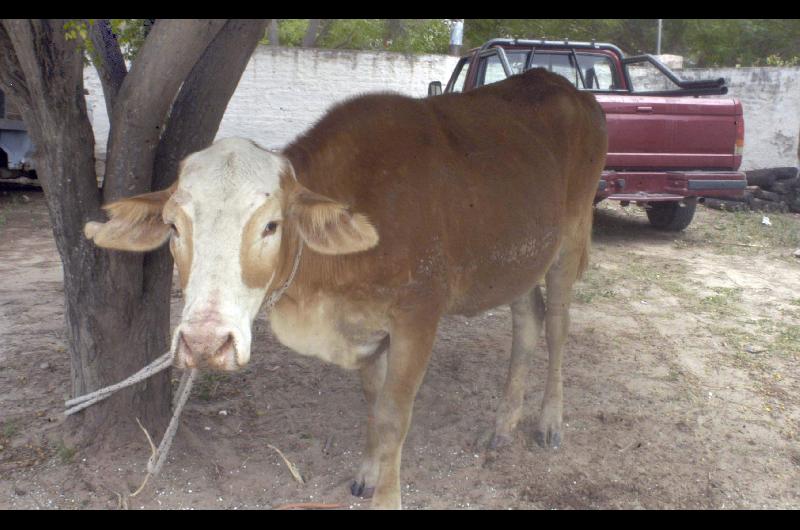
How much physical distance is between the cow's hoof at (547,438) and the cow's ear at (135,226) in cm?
238

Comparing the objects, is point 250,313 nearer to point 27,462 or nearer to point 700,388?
point 27,462

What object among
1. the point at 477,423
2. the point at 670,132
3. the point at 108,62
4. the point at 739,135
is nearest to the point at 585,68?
the point at 670,132

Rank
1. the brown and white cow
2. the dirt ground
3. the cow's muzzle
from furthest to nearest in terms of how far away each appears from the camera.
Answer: the dirt ground < the brown and white cow < the cow's muzzle

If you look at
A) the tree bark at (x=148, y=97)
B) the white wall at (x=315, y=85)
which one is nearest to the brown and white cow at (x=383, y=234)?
the tree bark at (x=148, y=97)

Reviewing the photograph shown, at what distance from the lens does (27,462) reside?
11.8 ft

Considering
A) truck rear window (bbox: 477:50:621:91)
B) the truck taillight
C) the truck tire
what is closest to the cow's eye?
truck rear window (bbox: 477:50:621:91)

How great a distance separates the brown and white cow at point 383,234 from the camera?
2631 mm

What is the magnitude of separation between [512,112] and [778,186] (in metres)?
9.27

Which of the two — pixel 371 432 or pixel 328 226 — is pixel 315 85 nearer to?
pixel 371 432

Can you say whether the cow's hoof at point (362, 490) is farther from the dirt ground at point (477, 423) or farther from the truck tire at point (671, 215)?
the truck tire at point (671, 215)

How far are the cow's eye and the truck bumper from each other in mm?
6476

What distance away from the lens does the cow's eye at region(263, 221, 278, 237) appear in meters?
2.74

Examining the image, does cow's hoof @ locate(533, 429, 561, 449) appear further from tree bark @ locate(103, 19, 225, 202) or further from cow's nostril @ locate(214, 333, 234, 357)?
tree bark @ locate(103, 19, 225, 202)

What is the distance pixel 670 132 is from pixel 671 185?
2.03 feet
